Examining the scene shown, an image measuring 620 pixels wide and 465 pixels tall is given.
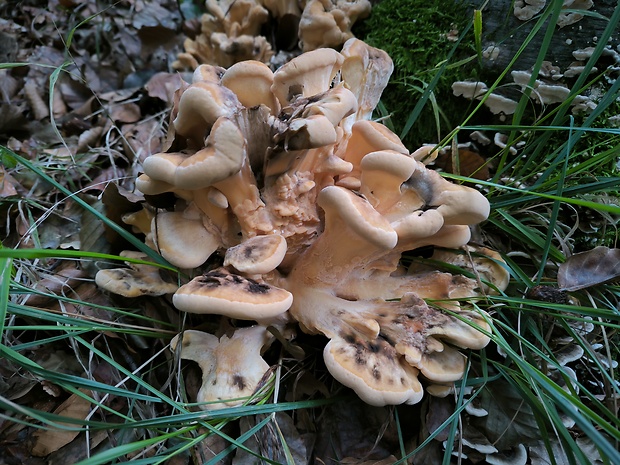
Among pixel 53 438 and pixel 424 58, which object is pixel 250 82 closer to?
pixel 424 58

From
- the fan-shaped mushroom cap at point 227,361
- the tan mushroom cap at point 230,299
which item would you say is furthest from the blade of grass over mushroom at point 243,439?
the tan mushroom cap at point 230,299

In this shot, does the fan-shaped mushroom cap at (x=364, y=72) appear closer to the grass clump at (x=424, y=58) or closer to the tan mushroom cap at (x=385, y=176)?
the grass clump at (x=424, y=58)

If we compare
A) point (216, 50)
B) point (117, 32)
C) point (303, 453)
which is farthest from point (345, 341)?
point (117, 32)

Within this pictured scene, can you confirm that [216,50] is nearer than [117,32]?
Yes

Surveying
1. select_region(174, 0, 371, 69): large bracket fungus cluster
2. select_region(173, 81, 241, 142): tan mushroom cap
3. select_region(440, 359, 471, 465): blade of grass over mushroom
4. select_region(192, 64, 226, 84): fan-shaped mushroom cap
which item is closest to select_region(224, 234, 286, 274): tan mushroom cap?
select_region(173, 81, 241, 142): tan mushroom cap

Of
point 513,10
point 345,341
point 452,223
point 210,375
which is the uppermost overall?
point 513,10

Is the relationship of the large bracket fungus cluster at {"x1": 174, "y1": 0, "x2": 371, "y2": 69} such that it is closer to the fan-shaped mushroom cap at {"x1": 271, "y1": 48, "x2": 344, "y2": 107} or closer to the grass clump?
the grass clump

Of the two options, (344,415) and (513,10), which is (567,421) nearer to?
(344,415)
